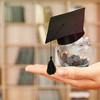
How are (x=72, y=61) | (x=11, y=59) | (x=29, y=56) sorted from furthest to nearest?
(x=11, y=59), (x=29, y=56), (x=72, y=61)

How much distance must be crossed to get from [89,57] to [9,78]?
3040 mm

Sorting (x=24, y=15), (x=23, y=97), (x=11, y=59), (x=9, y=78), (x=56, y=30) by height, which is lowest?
(x=23, y=97)

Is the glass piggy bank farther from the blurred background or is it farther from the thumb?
the blurred background

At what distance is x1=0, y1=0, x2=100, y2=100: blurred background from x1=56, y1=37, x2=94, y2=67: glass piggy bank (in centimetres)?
255

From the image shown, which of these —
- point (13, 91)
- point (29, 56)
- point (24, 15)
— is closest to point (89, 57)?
point (29, 56)

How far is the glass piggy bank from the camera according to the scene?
0.55 m

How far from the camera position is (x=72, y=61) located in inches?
21.5

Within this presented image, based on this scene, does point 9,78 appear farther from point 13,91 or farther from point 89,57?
point 89,57

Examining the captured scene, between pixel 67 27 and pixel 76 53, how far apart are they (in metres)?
0.09

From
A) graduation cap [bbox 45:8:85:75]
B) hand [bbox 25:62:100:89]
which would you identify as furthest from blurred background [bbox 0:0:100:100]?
hand [bbox 25:62:100:89]

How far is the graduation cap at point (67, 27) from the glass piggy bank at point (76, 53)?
0.08 feet

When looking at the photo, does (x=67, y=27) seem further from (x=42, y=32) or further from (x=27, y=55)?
(x=27, y=55)

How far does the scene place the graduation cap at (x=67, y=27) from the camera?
58 centimetres

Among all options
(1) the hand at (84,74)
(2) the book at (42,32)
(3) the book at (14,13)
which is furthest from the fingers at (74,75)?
(3) the book at (14,13)
